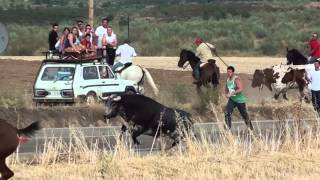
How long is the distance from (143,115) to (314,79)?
26.9 ft

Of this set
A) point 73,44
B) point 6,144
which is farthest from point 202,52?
point 6,144

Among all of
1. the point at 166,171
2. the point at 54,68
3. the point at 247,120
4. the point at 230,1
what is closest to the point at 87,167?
the point at 166,171

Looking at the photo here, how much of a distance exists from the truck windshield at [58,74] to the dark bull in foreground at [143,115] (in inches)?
305

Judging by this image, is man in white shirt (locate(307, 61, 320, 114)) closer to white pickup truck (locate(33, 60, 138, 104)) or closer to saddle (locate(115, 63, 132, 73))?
white pickup truck (locate(33, 60, 138, 104))

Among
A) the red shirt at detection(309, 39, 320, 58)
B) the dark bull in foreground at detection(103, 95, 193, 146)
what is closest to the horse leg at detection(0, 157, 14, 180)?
the dark bull in foreground at detection(103, 95, 193, 146)

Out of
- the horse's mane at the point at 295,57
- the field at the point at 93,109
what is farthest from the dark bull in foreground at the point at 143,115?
the horse's mane at the point at 295,57

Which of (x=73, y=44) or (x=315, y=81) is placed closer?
(x=315, y=81)

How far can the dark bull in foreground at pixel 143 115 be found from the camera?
56.0ft

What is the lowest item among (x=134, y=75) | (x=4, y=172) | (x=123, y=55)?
(x=134, y=75)

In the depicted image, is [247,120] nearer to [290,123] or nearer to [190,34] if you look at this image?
[290,123]

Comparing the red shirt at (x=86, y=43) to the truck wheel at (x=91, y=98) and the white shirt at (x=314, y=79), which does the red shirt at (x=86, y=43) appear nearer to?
the truck wheel at (x=91, y=98)

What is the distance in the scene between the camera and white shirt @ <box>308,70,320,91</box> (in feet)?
78.2

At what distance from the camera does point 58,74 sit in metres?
25.2

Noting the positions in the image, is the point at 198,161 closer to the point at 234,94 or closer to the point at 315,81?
the point at 234,94
